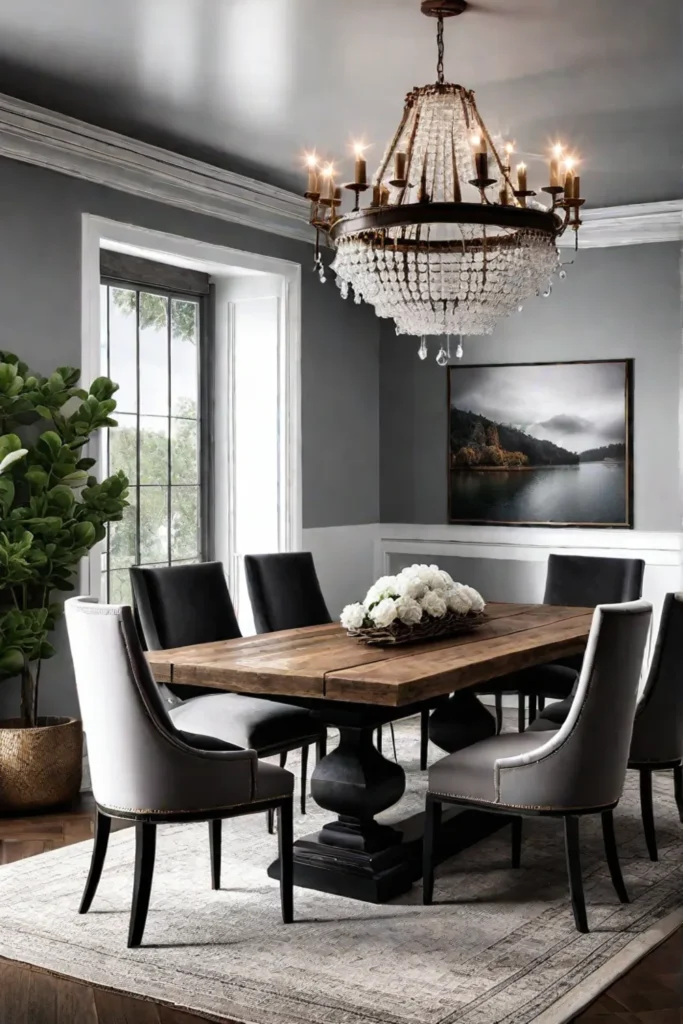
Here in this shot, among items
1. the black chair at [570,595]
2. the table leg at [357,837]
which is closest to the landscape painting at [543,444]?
the black chair at [570,595]

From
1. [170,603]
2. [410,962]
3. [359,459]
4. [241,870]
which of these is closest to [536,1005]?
[410,962]

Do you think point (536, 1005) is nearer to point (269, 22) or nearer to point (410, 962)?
point (410, 962)

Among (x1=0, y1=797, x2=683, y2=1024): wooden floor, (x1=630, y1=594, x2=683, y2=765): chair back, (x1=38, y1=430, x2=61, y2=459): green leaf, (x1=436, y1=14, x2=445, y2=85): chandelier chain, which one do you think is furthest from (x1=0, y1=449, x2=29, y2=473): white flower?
(x1=630, y1=594, x2=683, y2=765): chair back

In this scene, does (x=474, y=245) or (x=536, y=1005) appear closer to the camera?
(x=536, y=1005)

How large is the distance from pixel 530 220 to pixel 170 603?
1.92m

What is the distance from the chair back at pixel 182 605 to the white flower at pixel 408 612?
92 cm

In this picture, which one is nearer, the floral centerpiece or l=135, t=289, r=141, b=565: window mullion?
the floral centerpiece

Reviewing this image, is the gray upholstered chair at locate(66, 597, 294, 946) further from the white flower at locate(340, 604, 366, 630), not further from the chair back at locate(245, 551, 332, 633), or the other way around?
the chair back at locate(245, 551, 332, 633)

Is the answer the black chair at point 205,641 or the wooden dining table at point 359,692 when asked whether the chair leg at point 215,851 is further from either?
the black chair at point 205,641

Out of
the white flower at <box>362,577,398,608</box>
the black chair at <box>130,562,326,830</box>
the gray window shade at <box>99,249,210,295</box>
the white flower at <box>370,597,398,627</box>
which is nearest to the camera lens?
the white flower at <box>370,597,398,627</box>

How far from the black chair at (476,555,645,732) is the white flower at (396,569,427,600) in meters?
1.04

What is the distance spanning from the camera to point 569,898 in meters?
3.57

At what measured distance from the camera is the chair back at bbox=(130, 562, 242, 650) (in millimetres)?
4371

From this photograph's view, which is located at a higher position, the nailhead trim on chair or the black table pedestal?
the nailhead trim on chair
